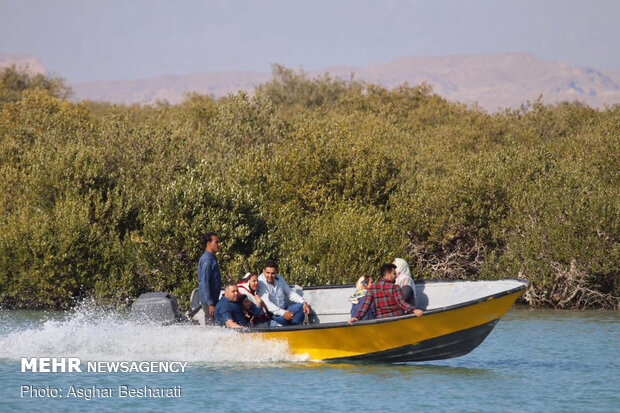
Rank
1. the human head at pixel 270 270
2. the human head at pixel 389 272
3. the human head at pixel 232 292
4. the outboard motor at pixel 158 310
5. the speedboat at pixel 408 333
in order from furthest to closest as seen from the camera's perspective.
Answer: the outboard motor at pixel 158 310, the human head at pixel 270 270, the human head at pixel 232 292, the speedboat at pixel 408 333, the human head at pixel 389 272

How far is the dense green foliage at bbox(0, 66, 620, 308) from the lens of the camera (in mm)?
31547

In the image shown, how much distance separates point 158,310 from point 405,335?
5.18m

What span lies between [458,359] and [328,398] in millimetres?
5415

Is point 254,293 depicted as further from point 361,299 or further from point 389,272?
point 389,272

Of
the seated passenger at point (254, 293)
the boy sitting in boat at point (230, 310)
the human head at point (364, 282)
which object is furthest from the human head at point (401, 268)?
the boy sitting in boat at point (230, 310)

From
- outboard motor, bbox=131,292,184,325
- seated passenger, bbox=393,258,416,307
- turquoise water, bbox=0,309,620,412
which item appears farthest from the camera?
outboard motor, bbox=131,292,184,325

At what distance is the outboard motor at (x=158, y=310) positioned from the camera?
759 inches

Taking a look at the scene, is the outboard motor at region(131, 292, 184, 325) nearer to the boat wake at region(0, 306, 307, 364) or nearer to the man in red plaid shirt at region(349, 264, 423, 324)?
the boat wake at region(0, 306, 307, 364)

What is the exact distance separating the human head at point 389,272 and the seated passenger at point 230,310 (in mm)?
2970

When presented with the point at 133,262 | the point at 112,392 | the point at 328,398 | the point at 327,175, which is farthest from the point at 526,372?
the point at 327,175

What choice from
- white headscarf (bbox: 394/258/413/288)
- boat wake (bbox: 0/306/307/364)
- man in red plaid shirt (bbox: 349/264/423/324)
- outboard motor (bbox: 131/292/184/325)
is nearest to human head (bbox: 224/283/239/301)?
boat wake (bbox: 0/306/307/364)

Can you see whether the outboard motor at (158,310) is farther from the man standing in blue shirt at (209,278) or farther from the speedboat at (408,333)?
the man standing in blue shirt at (209,278)
